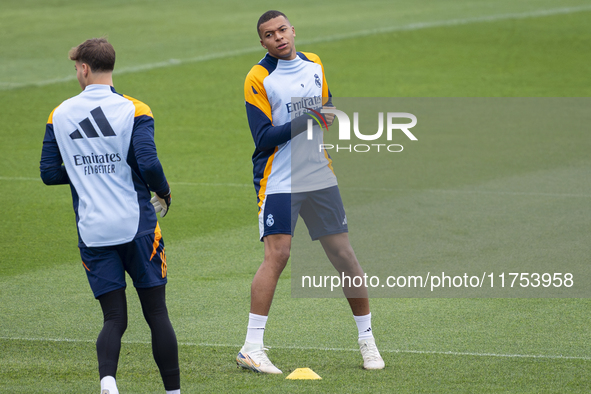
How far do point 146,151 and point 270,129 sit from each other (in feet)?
3.53

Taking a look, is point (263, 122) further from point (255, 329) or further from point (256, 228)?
point (256, 228)

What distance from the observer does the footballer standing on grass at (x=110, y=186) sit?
421 centimetres

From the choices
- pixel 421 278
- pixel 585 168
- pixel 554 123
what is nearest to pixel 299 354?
pixel 421 278

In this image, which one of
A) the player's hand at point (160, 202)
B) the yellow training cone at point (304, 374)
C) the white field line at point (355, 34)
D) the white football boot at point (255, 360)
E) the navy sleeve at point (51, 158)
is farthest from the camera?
the white field line at point (355, 34)

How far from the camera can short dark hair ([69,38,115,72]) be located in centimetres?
423

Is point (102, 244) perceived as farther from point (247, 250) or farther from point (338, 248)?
point (247, 250)

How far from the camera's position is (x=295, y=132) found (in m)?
5.04

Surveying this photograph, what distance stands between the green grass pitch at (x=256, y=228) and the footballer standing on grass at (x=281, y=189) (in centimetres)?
27

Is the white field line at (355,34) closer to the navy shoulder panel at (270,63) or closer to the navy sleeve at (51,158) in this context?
the navy shoulder panel at (270,63)

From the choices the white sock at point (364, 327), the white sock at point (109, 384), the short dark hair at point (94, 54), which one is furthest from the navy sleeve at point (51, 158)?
the white sock at point (364, 327)

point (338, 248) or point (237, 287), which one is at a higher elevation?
point (338, 248)

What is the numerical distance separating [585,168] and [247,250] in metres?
6.16

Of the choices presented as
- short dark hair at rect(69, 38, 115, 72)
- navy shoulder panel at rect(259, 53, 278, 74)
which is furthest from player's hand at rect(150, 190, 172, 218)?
navy shoulder panel at rect(259, 53, 278, 74)

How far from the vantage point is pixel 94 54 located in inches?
167
